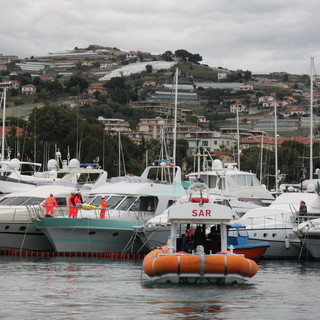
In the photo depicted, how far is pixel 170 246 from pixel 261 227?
1323 cm

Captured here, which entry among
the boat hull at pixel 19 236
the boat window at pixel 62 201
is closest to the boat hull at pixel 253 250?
the boat hull at pixel 19 236

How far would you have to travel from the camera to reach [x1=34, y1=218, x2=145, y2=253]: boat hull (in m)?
42.6

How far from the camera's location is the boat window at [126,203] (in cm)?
4469

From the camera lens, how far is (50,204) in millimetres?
44438

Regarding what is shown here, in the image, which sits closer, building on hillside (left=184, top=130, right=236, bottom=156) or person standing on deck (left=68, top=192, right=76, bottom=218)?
person standing on deck (left=68, top=192, right=76, bottom=218)

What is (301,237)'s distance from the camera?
139 feet

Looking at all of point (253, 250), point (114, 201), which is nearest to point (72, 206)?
point (114, 201)

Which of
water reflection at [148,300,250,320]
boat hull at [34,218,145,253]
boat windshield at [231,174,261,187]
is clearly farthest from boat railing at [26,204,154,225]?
water reflection at [148,300,250,320]

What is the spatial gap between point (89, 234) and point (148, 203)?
4.01 metres

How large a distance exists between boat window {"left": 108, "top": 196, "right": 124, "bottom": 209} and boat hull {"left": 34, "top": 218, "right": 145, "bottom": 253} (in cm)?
176

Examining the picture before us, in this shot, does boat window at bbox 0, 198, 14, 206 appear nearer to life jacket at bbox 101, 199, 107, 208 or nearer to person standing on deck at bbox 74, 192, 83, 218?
person standing on deck at bbox 74, 192, 83, 218

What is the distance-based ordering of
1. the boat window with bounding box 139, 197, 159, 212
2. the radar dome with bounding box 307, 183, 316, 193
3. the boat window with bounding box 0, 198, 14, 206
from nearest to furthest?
the boat window with bounding box 139, 197, 159, 212 < the boat window with bounding box 0, 198, 14, 206 < the radar dome with bounding box 307, 183, 316, 193

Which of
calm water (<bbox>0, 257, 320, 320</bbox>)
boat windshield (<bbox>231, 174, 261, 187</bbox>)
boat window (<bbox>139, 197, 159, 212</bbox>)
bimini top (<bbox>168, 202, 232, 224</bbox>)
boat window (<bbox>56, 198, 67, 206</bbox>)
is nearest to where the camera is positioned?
calm water (<bbox>0, 257, 320, 320</bbox>)

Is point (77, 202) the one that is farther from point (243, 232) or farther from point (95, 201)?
point (243, 232)
